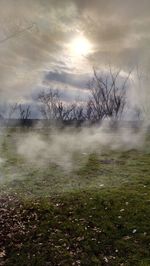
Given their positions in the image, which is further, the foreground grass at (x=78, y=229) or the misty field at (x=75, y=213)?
the misty field at (x=75, y=213)

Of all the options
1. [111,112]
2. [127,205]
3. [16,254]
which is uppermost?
[111,112]

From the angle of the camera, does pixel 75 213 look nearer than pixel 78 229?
No

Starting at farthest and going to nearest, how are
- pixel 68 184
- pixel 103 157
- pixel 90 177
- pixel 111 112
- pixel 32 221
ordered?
pixel 111 112, pixel 103 157, pixel 90 177, pixel 68 184, pixel 32 221

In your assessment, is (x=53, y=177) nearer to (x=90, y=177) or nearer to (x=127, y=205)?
(x=90, y=177)

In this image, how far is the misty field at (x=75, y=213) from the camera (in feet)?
38.6

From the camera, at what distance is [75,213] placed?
14.3 m

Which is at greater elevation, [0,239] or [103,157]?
[103,157]

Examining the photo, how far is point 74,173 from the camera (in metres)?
20.7

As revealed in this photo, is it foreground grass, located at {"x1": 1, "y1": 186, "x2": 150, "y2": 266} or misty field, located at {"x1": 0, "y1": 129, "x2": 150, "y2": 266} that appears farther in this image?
misty field, located at {"x1": 0, "y1": 129, "x2": 150, "y2": 266}

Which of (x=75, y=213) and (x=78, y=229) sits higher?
(x=75, y=213)

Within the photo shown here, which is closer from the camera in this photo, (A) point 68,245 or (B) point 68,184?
(A) point 68,245

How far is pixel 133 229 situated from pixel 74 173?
8212mm

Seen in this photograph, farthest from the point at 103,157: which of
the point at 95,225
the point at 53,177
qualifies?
the point at 95,225

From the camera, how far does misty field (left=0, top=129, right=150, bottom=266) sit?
38.6 feet
